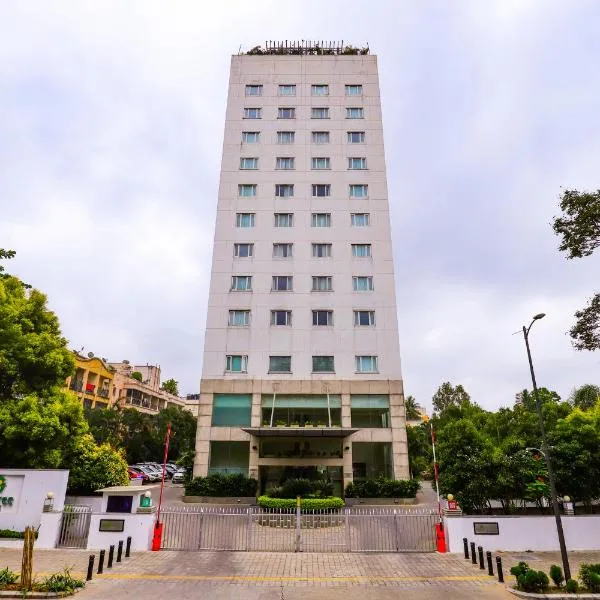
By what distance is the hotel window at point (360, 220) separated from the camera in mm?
39812

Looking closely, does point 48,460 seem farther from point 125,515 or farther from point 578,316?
point 578,316

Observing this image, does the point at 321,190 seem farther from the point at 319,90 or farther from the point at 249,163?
the point at 319,90

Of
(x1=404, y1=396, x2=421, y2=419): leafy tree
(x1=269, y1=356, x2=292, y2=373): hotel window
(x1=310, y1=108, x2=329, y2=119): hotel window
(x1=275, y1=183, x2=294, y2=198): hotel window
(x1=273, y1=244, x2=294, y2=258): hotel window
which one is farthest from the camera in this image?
(x1=404, y1=396, x2=421, y2=419): leafy tree

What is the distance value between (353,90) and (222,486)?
126 ft

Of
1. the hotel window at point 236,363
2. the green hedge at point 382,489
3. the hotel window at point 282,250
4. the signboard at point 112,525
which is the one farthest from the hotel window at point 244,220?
the signboard at point 112,525

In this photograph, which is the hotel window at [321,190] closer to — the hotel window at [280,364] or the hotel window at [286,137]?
the hotel window at [286,137]

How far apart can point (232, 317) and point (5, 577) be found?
83.3 ft

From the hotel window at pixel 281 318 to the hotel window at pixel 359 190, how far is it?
12.6m

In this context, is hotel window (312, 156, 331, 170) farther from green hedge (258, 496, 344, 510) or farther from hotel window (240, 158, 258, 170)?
green hedge (258, 496, 344, 510)

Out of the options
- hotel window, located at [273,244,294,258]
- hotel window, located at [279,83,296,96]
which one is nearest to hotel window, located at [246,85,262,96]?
hotel window, located at [279,83,296,96]

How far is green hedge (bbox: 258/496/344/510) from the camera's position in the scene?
25.9 m

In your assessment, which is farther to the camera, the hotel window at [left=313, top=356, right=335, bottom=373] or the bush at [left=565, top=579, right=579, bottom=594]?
the hotel window at [left=313, top=356, right=335, bottom=373]

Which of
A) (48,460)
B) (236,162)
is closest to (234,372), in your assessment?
(48,460)

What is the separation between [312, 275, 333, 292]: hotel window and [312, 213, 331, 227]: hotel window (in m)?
4.95
